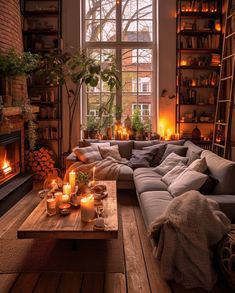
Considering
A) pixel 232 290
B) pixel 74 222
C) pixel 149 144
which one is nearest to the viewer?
pixel 232 290

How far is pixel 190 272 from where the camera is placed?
2479mm

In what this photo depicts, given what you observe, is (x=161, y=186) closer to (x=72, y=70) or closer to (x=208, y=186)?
(x=208, y=186)

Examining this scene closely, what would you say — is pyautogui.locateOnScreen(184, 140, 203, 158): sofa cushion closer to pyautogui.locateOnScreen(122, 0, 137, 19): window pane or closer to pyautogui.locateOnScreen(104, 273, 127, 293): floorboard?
pyautogui.locateOnScreen(104, 273, 127, 293): floorboard

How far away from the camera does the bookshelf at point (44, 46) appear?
627 cm

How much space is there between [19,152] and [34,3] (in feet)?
9.62

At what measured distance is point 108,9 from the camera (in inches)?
258

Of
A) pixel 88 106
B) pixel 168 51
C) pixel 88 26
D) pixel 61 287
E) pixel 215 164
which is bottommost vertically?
pixel 61 287

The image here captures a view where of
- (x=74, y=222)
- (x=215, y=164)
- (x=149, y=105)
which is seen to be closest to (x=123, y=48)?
(x=149, y=105)

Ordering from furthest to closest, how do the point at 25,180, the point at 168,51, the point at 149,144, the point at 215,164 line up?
the point at 168,51, the point at 149,144, the point at 25,180, the point at 215,164

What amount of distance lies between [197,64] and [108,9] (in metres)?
2.01

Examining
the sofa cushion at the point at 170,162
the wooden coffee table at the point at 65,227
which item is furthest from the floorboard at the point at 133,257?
the sofa cushion at the point at 170,162

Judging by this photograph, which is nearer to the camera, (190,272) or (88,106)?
(190,272)

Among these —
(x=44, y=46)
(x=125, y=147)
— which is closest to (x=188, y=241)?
(x=125, y=147)

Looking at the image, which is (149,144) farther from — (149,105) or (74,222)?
(74,222)
